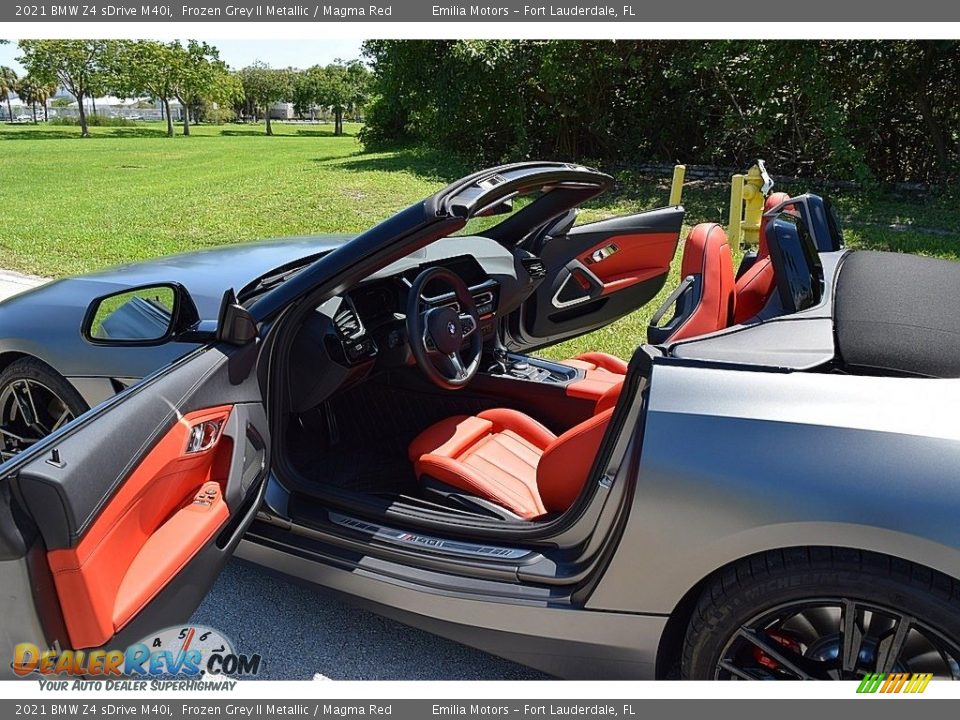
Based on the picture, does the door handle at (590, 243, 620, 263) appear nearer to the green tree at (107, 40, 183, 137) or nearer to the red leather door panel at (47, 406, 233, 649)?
the red leather door panel at (47, 406, 233, 649)

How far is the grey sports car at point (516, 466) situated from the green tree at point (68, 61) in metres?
46.6

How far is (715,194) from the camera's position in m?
11.5

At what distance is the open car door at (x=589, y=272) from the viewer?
12.9 feet

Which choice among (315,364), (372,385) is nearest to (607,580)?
(315,364)

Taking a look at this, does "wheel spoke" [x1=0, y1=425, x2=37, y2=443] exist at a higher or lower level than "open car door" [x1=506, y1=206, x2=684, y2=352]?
lower

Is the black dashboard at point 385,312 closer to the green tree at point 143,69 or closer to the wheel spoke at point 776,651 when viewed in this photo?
the wheel spoke at point 776,651

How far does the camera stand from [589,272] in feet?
13.2

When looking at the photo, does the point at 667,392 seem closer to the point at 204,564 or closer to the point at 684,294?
the point at 684,294

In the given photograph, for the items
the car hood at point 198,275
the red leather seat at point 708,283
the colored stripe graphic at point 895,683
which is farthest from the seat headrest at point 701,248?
the car hood at point 198,275

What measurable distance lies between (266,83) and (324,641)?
6445 cm

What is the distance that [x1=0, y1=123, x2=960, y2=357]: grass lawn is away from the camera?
8.61 meters

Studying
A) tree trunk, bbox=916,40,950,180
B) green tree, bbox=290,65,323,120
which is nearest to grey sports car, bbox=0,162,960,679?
tree trunk, bbox=916,40,950,180

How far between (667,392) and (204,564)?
1228 mm

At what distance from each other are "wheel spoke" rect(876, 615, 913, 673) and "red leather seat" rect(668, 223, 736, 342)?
3.27 ft
